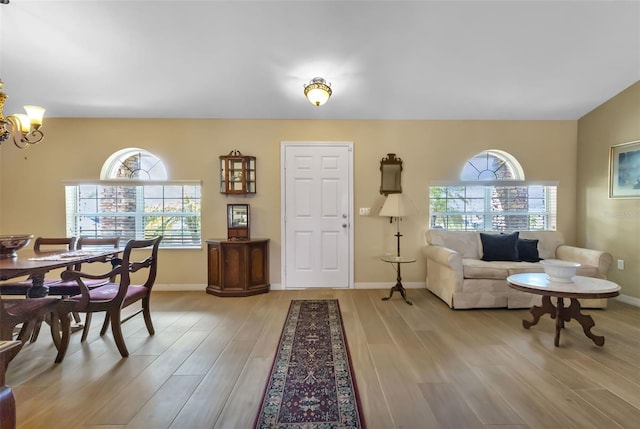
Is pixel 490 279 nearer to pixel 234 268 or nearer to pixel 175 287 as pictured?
pixel 234 268

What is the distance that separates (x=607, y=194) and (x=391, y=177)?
2.82m

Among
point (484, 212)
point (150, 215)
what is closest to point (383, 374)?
point (484, 212)

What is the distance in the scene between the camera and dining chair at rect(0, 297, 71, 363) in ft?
6.11

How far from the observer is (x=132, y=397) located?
5.93ft

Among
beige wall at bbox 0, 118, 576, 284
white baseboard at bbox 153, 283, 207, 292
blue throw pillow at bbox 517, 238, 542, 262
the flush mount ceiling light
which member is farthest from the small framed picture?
white baseboard at bbox 153, 283, 207, 292

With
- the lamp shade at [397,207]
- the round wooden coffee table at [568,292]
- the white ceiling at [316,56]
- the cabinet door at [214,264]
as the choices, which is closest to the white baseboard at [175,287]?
the cabinet door at [214,264]

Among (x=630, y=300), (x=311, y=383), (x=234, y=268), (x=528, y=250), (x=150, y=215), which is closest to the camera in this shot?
(x=311, y=383)

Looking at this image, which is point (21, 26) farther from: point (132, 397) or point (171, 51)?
point (132, 397)

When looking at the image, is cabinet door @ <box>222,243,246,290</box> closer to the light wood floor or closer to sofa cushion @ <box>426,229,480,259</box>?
the light wood floor

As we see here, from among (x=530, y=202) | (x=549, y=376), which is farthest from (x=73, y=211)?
(x=530, y=202)

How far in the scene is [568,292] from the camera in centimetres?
237

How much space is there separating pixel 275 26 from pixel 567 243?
4895mm

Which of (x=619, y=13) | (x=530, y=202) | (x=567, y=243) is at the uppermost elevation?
(x=619, y=13)

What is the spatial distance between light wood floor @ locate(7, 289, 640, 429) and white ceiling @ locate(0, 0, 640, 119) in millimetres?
2704
